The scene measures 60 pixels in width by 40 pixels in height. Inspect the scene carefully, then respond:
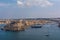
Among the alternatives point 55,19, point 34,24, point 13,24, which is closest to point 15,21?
point 13,24

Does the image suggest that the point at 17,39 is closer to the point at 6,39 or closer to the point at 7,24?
the point at 6,39

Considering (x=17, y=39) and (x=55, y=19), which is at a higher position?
(x=55, y=19)

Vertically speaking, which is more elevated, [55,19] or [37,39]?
[55,19]

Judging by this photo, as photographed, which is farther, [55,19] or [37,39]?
[55,19]

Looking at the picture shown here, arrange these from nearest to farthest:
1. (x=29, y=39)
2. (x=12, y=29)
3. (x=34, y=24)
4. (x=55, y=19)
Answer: (x=29, y=39) → (x=55, y=19) → (x=12, y=29) → (x=34, y=24)

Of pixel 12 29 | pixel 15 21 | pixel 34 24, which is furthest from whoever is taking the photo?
pixel 34 24

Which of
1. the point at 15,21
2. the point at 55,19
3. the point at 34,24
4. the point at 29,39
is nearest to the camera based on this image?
the point at 29,39

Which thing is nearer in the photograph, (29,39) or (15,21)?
(29,39)

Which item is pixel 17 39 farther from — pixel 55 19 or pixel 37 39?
pixel 55 19

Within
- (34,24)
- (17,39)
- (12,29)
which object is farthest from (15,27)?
(17,39)
